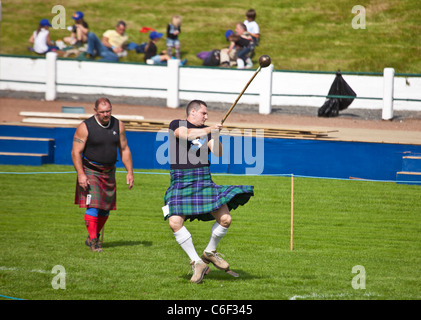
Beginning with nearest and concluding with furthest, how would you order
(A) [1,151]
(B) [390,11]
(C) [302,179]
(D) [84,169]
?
1. (D) [84,169]
2. (C) [302,179]
3. (A) [1,151]
4. (B) [390,11]

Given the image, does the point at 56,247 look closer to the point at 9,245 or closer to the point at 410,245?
the point at 9,245

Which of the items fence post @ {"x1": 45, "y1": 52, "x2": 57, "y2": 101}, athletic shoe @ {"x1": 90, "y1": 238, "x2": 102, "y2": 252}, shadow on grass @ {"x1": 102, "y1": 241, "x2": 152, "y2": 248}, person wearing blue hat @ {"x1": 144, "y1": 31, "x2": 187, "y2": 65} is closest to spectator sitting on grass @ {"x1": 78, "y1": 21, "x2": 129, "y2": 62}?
person wearing blue hat @ {"x1": 144, "y1": 31, "x2": 187, "y2": 65}

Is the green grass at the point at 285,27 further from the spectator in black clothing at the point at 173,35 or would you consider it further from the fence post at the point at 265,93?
the fence post at the point at 265,93

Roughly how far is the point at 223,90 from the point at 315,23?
7.33 meters

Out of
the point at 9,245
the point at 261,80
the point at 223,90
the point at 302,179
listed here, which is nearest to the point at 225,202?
the point at 9,245

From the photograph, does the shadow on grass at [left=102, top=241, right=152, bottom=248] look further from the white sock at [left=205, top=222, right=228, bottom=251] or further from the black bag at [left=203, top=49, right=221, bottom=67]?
the black bag at [left=203, top=49, right=221, bottom=67]

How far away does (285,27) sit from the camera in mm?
25469

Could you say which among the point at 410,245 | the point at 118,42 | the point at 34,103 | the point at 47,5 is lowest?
the point at 410,245

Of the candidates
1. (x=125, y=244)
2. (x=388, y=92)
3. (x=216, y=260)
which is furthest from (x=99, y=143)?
(x=388, y=92)

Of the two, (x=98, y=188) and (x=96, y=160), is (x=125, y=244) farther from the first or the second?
(x=96, y=160)

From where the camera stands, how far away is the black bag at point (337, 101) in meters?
17.4

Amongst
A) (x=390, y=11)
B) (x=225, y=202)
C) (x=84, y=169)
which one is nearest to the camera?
(x=225, y=202)

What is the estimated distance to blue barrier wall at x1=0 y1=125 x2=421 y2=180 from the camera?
1300 centimetres

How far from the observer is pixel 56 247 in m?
8.16
